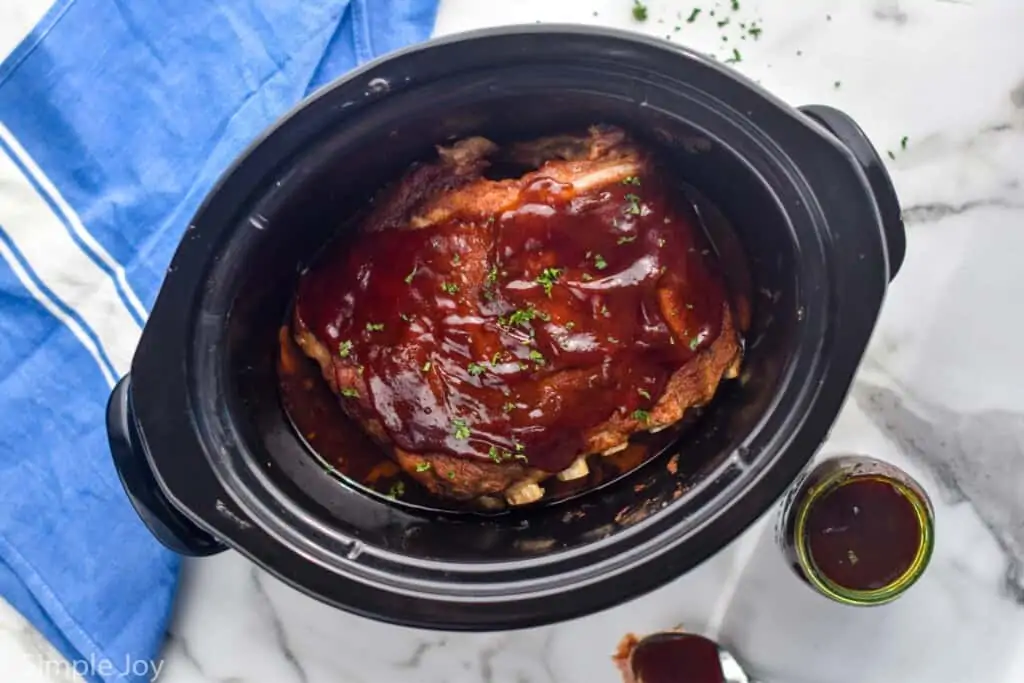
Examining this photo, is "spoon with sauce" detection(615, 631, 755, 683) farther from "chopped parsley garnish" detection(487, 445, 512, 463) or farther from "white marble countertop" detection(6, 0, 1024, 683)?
"chopped parsley garnish" detection(487, 445, 512, 463)

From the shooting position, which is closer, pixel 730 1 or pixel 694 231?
pixel 694 231

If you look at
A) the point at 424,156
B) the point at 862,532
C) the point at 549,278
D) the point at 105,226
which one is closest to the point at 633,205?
the point at 549,278

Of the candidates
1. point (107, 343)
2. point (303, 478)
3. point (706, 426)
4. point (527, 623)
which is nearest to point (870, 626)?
point (706, 426)

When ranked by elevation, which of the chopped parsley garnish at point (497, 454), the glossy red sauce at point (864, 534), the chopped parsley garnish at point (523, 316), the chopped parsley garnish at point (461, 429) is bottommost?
the glossy red sauce at point (864, 534)

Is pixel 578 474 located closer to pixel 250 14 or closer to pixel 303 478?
pixel 303 478

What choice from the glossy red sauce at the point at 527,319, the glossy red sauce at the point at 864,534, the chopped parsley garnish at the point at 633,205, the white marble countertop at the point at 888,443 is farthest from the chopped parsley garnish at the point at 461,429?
the glossy red sauce at the point at 864,534

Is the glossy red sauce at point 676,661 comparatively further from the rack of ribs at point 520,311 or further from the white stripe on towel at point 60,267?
the white stripe on towel at point 60,267
